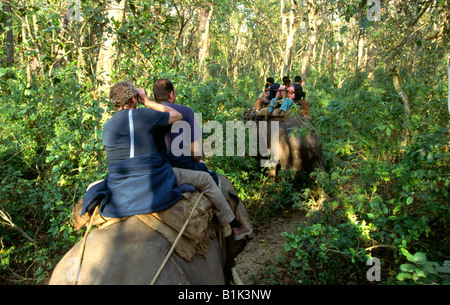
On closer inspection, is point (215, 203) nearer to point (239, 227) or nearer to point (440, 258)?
point (239, 227)

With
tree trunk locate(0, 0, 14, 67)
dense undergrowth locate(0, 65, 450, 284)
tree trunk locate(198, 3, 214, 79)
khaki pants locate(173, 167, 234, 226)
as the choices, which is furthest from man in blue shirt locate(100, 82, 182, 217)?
tree trunk locate(198, 3, 214, 79)

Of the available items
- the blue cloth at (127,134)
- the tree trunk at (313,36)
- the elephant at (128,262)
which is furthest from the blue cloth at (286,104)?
the tree trunk at (313,36)

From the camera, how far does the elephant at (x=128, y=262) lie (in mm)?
2463

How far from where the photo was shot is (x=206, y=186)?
357 centimetres

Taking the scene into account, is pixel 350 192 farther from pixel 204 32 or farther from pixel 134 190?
pixel 204 32

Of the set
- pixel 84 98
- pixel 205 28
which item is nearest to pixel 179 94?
pixel 84 98

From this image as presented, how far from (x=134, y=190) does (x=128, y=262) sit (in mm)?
586

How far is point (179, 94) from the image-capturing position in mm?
6973

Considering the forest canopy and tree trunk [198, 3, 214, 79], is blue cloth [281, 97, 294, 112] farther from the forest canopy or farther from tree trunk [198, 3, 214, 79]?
tree trunk [198, 3, 214, 79]

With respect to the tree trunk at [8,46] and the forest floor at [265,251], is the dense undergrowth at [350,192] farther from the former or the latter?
the tree trunk at [8,46]

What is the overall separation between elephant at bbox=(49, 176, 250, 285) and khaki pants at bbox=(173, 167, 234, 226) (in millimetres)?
643

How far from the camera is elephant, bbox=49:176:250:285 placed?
8.08ft

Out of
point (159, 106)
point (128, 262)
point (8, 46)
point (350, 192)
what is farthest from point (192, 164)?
point (8, 46)

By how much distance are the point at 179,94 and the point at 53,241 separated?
3.16 meters
